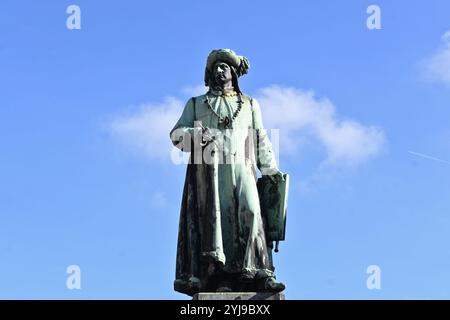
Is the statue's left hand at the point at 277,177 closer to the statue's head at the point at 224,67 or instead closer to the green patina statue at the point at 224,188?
the green patina statue at the point at 224,188

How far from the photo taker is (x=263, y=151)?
17406 millimetres

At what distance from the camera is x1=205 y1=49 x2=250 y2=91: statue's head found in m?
17.7

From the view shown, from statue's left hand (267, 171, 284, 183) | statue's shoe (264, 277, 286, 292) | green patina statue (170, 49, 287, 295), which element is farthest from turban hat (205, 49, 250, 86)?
statue's shoe (264, 277, 286, 292)

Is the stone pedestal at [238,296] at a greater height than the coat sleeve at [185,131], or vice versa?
the coat sleeve at [185,131]

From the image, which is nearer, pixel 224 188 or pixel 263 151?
pixel 224 188

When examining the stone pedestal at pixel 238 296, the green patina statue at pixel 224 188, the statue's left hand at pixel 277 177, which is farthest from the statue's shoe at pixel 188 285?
the statue's left hand at pixel 277 177

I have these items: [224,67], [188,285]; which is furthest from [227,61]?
[188,285]

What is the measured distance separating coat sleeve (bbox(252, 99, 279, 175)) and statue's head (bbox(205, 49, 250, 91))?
29.1 inches

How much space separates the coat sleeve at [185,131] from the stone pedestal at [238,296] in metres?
2.48

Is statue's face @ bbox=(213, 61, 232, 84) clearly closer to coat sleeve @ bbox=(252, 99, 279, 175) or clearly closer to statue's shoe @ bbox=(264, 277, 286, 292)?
coat sleeve @ bbox=(252, 99, 279, 175)

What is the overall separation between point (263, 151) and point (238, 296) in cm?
259

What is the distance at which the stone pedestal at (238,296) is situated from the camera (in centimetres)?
1588

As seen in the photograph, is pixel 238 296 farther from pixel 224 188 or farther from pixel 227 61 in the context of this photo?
pixel 227 61
